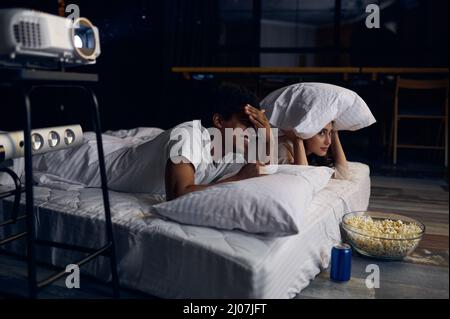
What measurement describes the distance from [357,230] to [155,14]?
3.95m

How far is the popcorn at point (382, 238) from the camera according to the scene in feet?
5.38

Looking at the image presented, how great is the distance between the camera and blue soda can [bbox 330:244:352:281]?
1.49 meters

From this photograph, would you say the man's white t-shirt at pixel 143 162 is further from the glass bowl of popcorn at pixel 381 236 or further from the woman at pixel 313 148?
the glass bowl of popcorn at pixel 381 236

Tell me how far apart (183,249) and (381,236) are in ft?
2.54

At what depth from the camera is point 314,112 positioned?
194 centimetres

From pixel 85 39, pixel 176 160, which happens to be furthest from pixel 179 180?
pixel 85 39

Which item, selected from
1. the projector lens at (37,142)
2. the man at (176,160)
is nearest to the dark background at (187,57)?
the man at (176,160)

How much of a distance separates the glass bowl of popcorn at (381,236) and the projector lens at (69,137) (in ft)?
→ 3.29

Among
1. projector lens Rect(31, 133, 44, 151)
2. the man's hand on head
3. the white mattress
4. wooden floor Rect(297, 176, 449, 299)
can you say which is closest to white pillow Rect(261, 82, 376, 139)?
the man's hand on head

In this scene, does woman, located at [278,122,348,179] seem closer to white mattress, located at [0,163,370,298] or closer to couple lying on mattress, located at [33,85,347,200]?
couple lying on mattress, located at [33,85,347,200]

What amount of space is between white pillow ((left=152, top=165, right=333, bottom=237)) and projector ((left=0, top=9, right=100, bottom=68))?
19.4 inches

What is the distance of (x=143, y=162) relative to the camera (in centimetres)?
175

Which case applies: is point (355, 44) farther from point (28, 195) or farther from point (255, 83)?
point (28, 195)
